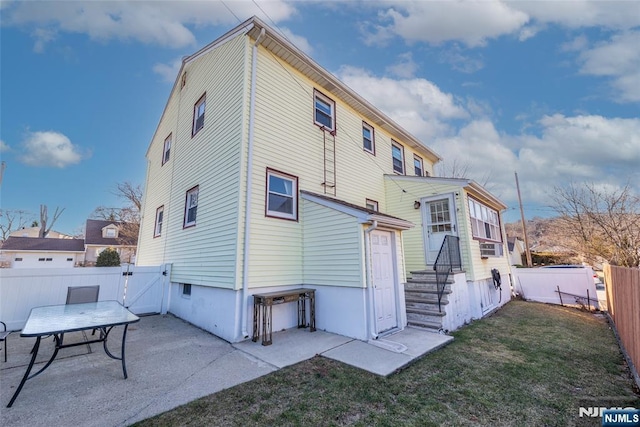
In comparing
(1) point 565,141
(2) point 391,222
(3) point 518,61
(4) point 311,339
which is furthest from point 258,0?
(1) point 565,141

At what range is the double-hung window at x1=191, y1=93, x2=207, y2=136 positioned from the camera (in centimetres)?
881

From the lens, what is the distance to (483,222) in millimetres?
10406

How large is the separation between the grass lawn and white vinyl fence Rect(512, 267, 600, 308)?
7796mm

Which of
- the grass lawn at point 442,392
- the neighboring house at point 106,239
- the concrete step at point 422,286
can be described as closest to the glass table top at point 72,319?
the grass lawn at point 442,392

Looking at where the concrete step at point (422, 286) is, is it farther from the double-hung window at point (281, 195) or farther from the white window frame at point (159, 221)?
the white window frame at point (159, 221)

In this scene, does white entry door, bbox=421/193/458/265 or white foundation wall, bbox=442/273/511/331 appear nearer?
white foundation wall, bbox=442/273/511/331

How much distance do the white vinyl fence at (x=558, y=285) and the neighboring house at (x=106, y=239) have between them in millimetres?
32414

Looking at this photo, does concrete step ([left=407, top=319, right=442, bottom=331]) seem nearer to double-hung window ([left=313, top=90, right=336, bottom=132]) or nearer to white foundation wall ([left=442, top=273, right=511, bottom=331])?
white foundation wall ([left=442, top=273, right=511, bottom=331])

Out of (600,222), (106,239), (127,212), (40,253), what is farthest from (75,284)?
(40,253)

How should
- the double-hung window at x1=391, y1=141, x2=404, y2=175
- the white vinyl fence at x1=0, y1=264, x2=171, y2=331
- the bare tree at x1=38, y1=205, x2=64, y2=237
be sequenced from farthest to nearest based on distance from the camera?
1. the bare tree at x1=38, y1=205, x2=64, y2=237
2. the double-hung window at x1=391, y1=141, x2=404, y2=175
3. the white vinyl fence at x1=0, y1=264, x2=171, y2=331

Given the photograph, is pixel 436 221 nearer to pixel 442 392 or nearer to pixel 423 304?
pixel 423 304

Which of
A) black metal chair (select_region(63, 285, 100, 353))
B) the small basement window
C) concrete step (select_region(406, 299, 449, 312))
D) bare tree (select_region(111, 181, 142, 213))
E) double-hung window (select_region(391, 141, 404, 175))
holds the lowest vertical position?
concrete step (select_region(406, 299, 449, 312))

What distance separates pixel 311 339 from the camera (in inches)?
224

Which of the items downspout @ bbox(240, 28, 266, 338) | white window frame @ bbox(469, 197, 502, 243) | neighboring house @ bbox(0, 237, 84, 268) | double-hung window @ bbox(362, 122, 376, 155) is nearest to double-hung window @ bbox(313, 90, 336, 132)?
double-hung window @ bbox(362, 122, 376, 155)
